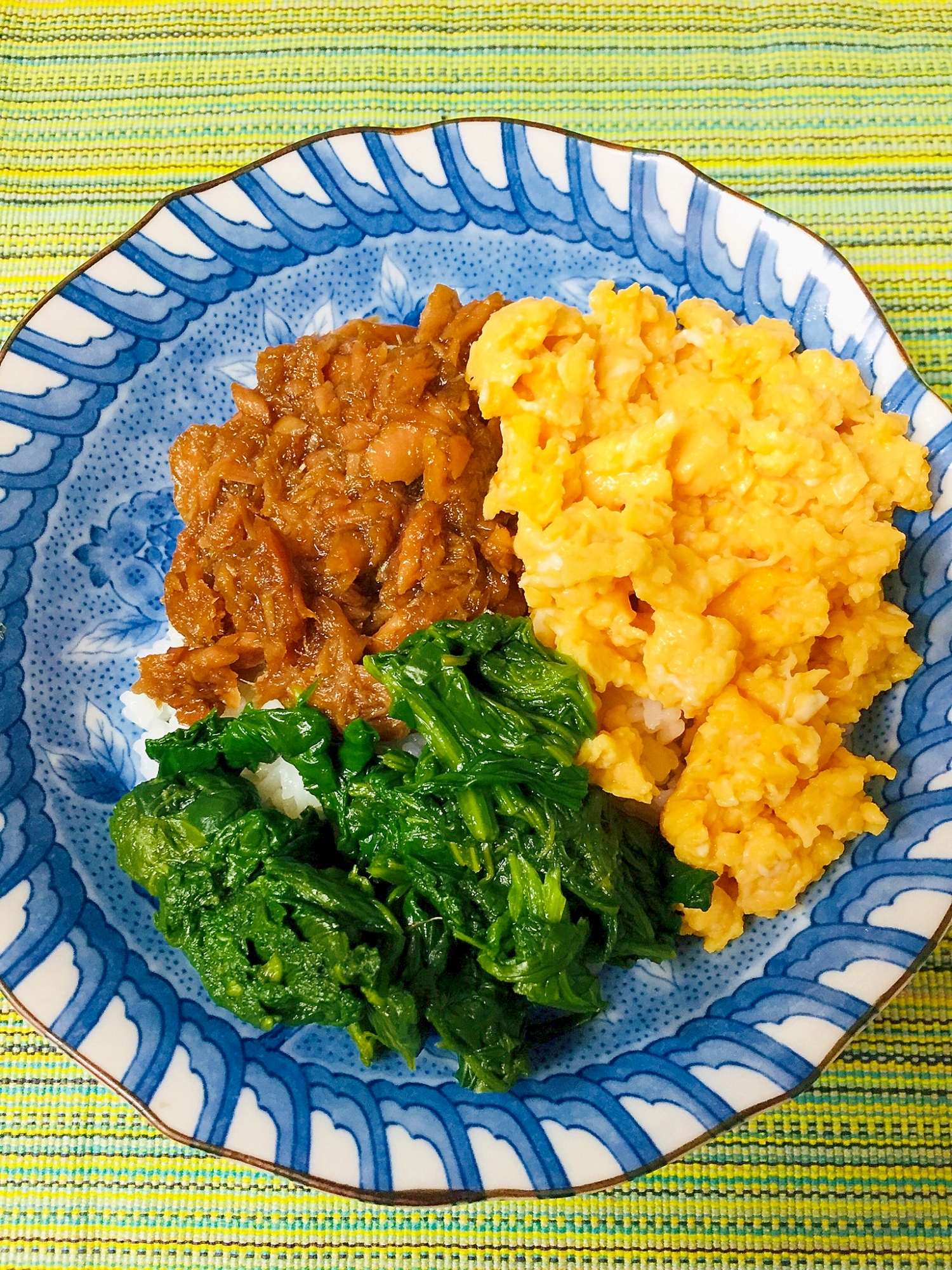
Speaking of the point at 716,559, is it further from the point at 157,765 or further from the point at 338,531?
the point at 157,765

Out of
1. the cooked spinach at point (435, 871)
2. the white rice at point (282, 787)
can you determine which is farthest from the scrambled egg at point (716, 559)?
the white rice at point (282, 787)

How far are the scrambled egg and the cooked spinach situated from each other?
17cm

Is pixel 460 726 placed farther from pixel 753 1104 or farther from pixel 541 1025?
pixel 753 1104

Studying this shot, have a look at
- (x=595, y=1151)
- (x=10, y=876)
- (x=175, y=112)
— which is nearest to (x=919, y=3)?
(x=175, y=112)

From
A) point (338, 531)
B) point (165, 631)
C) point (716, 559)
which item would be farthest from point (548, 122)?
point (165, 631)

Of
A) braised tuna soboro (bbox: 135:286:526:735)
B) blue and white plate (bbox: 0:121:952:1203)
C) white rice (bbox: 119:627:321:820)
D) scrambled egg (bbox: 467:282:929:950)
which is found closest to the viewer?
blue and white plate (bbox: 0:121:952:1203)

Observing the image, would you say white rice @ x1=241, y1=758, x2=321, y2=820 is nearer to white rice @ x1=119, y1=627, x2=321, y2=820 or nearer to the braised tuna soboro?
white rice @ x1=119, y1=627, x2=321, y2=820

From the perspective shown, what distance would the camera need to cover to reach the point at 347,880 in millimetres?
3031

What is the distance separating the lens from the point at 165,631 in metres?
3.88

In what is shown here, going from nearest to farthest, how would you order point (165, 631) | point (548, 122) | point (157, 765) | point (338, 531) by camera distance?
1. point (338, 531)
2. point (157, 765)
3. point (165, 631)
4. point (548, 122)

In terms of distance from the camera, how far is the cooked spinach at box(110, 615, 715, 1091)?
2891mm

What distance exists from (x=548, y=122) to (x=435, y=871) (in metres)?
3.68

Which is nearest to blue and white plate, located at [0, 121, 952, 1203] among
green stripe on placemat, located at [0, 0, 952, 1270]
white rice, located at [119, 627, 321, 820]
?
white rice, located at [119, 627, 321, 820]

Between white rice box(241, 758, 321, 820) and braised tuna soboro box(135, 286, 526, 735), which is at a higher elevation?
braised tuna soboro box(135, 286, 526, 735)
